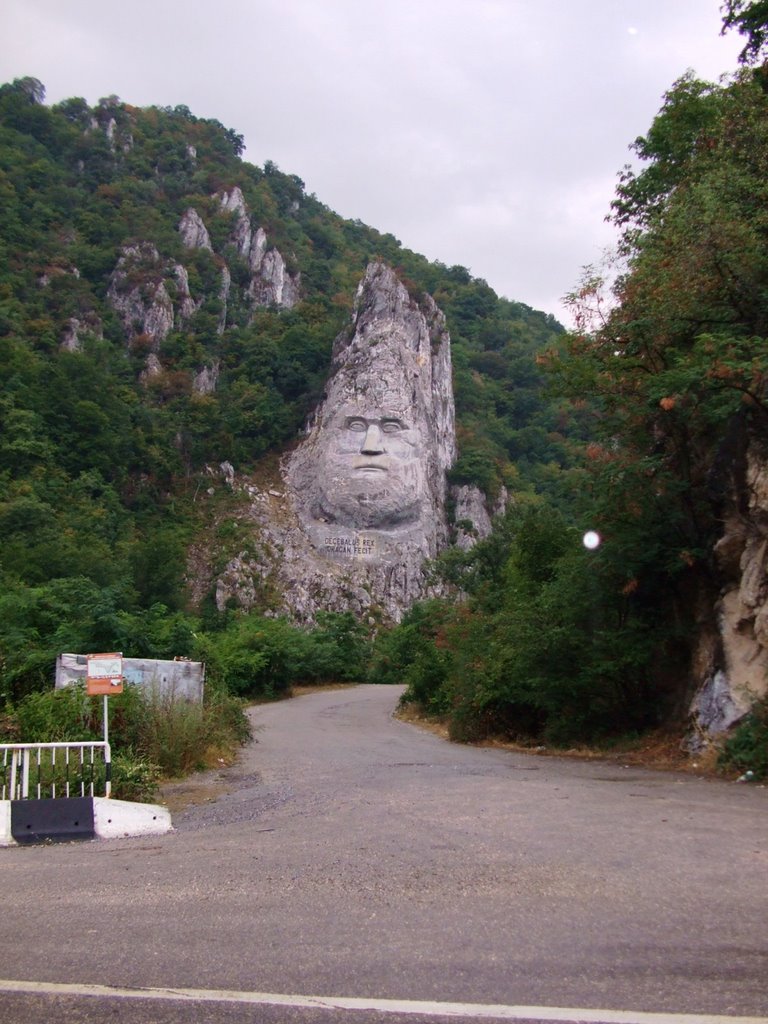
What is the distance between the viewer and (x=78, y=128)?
310 ft

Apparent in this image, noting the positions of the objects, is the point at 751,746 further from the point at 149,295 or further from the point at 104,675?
the point at 149,295

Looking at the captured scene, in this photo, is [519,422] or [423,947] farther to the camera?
[519,422]

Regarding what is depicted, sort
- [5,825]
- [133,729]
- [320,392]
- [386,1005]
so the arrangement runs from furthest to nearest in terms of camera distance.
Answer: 1. [320,392]
2. [133,729]
3. [5,825]
4. [386,1005]

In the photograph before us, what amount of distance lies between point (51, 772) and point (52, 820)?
809mm

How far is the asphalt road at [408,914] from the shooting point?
150 inches

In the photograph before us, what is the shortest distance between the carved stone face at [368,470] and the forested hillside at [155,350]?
6.45 m

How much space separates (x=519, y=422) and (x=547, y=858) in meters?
90.5

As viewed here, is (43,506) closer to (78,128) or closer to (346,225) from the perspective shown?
(78,128)

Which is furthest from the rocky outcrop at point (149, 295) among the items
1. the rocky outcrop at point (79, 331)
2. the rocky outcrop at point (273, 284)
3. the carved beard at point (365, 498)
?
the carved beard at point (365, 498)

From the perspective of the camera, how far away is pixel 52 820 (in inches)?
332

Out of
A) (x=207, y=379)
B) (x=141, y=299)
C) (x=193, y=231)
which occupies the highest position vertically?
(x=193, y=231)

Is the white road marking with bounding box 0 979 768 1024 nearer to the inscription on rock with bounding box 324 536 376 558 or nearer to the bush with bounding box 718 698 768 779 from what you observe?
the bush with bounding box 718 698 768 779

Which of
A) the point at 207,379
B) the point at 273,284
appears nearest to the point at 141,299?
the point at 207,379

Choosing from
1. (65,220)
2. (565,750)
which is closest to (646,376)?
(565,750)
